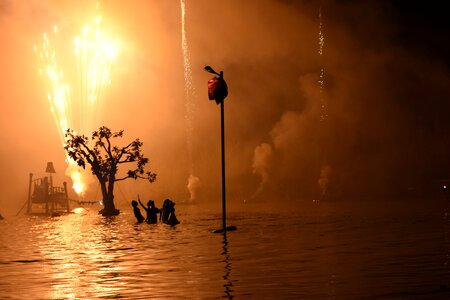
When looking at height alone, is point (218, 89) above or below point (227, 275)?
above

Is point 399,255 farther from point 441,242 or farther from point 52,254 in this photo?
point 52,254

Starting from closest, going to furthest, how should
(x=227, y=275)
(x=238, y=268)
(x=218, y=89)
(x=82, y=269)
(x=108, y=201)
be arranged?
(x=227, y=275), (x=238, y=268), (x=82, y=269), (x=218, y=89), (x=108, y=201)

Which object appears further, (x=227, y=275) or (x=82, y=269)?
(x=82, y=269)

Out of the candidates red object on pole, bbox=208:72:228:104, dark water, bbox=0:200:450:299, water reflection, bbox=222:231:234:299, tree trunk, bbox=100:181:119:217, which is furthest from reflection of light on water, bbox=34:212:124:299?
tree trunk, bbox=100:181:119:217

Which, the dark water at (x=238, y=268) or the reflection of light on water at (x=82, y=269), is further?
the reflection of light on water at (x=82, y=269)

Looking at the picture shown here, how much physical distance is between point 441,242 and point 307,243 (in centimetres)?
494

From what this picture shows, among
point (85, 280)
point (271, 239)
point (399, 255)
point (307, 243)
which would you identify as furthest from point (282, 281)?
point (271, 239)

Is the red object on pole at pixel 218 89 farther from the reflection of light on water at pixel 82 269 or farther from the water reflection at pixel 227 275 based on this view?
the water reflection at pixel 227 275

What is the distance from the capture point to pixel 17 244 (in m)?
35.4

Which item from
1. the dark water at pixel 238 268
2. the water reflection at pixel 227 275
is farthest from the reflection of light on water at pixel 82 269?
the water reflection at pixel 227 275

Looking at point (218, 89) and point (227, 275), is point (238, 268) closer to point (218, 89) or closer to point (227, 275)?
point (227, 275)

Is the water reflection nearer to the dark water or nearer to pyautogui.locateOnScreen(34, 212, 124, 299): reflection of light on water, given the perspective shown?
the dark water

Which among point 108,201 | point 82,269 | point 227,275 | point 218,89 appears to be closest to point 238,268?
point 227,275

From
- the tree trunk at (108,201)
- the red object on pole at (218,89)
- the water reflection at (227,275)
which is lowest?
the water reflection at (227,275)
